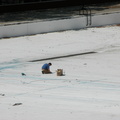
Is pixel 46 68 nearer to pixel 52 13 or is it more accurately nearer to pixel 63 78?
pixel 63 78

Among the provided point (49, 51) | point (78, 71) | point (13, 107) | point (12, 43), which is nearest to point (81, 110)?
point (13, 107)

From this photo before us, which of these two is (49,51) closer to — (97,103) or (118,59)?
(118,59)

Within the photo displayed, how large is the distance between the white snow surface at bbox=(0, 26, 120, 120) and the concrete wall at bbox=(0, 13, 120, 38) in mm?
725

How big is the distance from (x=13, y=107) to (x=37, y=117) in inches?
76.6

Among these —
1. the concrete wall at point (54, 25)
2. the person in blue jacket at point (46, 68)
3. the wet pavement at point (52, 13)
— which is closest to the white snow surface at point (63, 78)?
the person in blue jacket at point (46, 68)

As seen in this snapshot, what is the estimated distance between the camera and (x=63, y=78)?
27.5 m

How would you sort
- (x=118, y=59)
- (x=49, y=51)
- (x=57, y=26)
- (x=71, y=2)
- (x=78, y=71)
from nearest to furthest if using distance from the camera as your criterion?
1. (x=78, y=71)
2. (x=118, y=59)
3. (x=49, y=51)
4. (x=57, y=26)
5. (x=71, y=2)

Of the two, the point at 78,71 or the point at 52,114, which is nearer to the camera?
the point at 52,114

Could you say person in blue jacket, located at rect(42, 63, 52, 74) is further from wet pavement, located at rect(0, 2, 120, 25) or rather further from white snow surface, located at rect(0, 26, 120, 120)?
wet pavement, located at rect(0, 2, 120, 25)

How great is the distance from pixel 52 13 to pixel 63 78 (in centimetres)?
2299

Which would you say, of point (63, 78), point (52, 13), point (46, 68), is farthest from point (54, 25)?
point (63, 78)

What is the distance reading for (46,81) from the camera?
26.7 m

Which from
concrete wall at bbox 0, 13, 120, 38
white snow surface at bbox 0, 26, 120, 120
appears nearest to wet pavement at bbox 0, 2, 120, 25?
concrete wall at bbox 0, 13, 120, 38

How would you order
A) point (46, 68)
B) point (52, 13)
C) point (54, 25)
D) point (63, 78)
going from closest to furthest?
point (63, 78)
point (46, 68)
point (54, 25)
point (52, 13)
